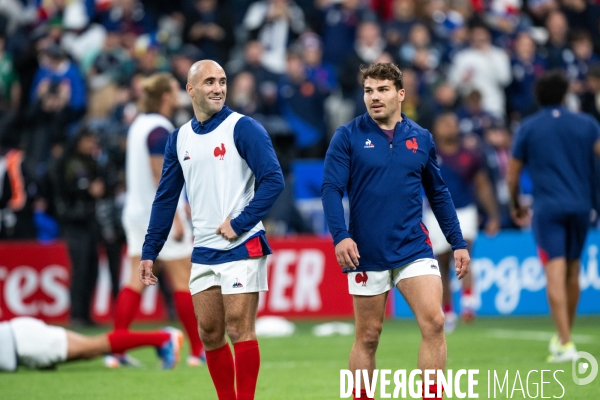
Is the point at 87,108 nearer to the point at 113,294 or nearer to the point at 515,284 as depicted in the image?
the point at 113,294

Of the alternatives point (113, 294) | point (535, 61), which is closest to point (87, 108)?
point (113, 294)

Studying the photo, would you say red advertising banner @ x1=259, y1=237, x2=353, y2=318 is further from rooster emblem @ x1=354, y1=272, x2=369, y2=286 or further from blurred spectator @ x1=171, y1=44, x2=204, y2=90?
rooster emblem @ x1=354, y1=272, x2=369, y2=286

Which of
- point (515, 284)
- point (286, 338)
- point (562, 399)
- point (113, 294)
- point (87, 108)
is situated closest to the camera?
point (562, 399)

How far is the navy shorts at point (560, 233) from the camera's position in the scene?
10422 millimetres

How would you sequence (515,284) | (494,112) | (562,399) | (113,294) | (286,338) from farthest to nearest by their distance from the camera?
(494,112) → (515,284) → (113,294) → (286,338) → (562,399)

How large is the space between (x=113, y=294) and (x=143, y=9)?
7476mm

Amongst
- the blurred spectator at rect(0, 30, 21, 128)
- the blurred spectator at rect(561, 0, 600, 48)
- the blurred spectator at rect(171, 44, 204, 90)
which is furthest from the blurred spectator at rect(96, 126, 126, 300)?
the blurred spectator at rect(561, 0, 600, 48)

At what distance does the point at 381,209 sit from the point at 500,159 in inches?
441

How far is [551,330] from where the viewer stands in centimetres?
1403

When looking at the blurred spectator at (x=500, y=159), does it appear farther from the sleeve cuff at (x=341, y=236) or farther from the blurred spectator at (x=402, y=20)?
the sleeve cuff at (x=341, y=236)

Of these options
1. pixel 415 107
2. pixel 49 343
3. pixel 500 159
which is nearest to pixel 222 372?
pixel 49 343

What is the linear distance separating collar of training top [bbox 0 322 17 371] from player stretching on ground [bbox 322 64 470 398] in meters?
3.88

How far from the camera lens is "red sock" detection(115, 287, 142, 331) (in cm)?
1023

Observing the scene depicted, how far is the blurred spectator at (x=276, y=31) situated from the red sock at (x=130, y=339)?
34.6 feet
